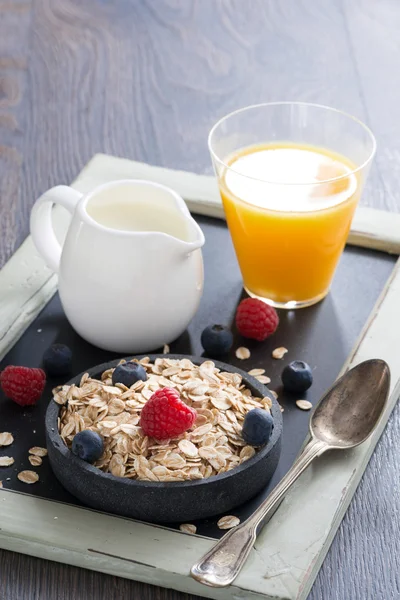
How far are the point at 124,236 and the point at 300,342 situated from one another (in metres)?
0.30

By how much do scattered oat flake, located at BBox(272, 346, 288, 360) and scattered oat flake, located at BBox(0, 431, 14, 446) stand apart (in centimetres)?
37

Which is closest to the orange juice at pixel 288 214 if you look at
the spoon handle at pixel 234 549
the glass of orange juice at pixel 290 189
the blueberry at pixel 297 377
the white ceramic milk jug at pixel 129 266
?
the glass of orange juice at pixel 290 189

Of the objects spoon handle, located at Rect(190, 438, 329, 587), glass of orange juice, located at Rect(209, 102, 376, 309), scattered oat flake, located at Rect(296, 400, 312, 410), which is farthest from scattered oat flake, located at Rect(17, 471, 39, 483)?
glass of orange juice, located at Rect(209, 102, 376, 309)

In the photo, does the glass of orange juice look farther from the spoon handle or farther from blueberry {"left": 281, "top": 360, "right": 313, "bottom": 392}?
the spoon handle

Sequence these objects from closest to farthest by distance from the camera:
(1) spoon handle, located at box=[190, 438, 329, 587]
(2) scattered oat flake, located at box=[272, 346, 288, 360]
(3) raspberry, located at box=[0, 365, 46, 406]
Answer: (1) spoon handle, located at box=[190, 438, 329, 587], (3) raspberry, located at box=[0, 365, 46, 406], (2) scattered oat flake, located at box=[272, 346, 288, 360]

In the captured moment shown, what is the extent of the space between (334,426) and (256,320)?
8.9 inches

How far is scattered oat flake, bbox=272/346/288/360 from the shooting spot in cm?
137

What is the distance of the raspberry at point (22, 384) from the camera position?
1.26m

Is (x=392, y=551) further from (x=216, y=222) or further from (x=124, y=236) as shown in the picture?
(x=216, y=222)

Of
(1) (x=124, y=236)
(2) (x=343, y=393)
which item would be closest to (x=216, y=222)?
(1) (x=124, y=236)

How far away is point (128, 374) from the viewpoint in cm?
120

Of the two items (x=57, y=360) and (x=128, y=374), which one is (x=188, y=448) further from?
(x=57, y=360)

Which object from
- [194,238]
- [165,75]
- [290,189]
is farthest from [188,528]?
[165,75]

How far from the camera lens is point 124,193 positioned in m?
1.41
